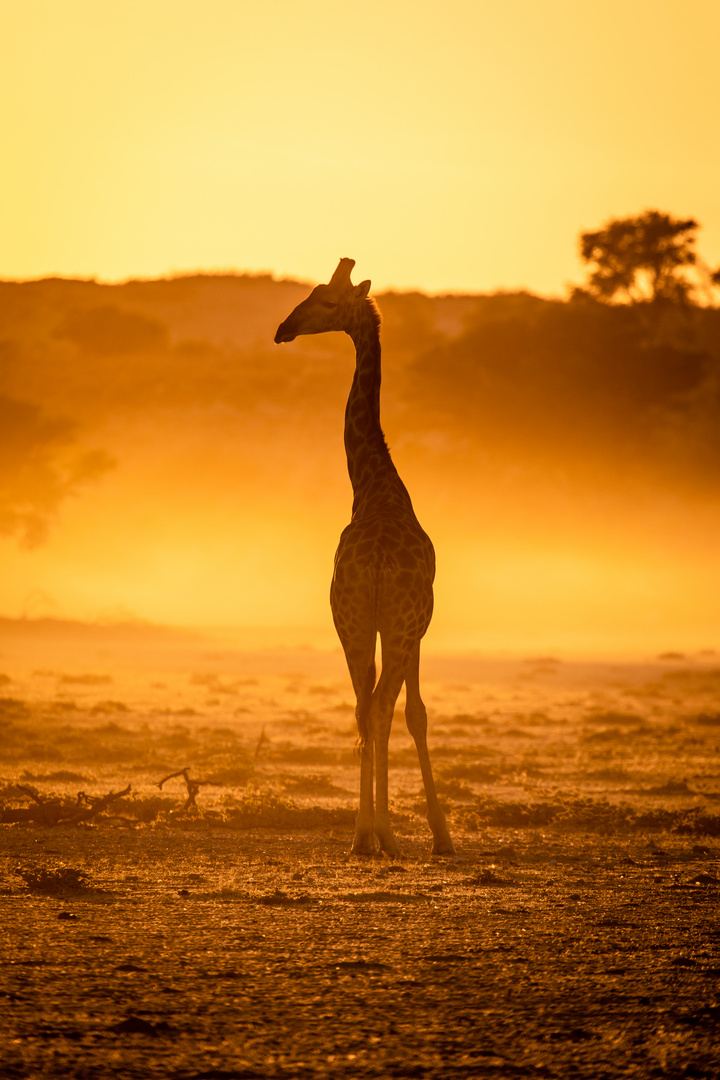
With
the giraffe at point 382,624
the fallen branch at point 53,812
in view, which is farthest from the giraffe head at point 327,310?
the fallen branch at point 53,812

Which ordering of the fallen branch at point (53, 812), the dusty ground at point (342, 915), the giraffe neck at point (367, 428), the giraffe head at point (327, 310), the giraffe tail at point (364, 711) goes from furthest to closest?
the giraffe head at point (327, 310)
the giraffe neck at point (367, 428)
the fallen branch at point (53, 812)
the giraffe tail at point (364, 711)
the dusty ground at point (342, 915)

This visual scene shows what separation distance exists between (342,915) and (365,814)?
8.87 ft

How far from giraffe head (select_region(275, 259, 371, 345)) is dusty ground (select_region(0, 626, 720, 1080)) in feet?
15.1

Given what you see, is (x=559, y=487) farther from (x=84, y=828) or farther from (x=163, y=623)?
(x=84, y=828)

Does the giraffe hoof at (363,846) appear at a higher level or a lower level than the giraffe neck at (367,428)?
lower

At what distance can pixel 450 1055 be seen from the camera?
6.08 m

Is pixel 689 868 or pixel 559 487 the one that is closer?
pixel 689 868

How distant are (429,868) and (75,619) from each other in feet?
143

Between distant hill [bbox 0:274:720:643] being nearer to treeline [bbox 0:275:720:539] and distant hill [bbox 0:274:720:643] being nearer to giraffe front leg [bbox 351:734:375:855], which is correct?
treeline [bbox 0:275:720:539]

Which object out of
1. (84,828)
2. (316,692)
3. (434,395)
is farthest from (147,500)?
(84,828)

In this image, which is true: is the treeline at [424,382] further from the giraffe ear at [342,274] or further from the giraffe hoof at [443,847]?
the giraffe hoof at [443,847]

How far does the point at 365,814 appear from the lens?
11.6 m

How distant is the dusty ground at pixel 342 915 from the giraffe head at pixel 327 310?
460 centimetres

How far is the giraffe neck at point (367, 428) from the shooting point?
13.0 meters
